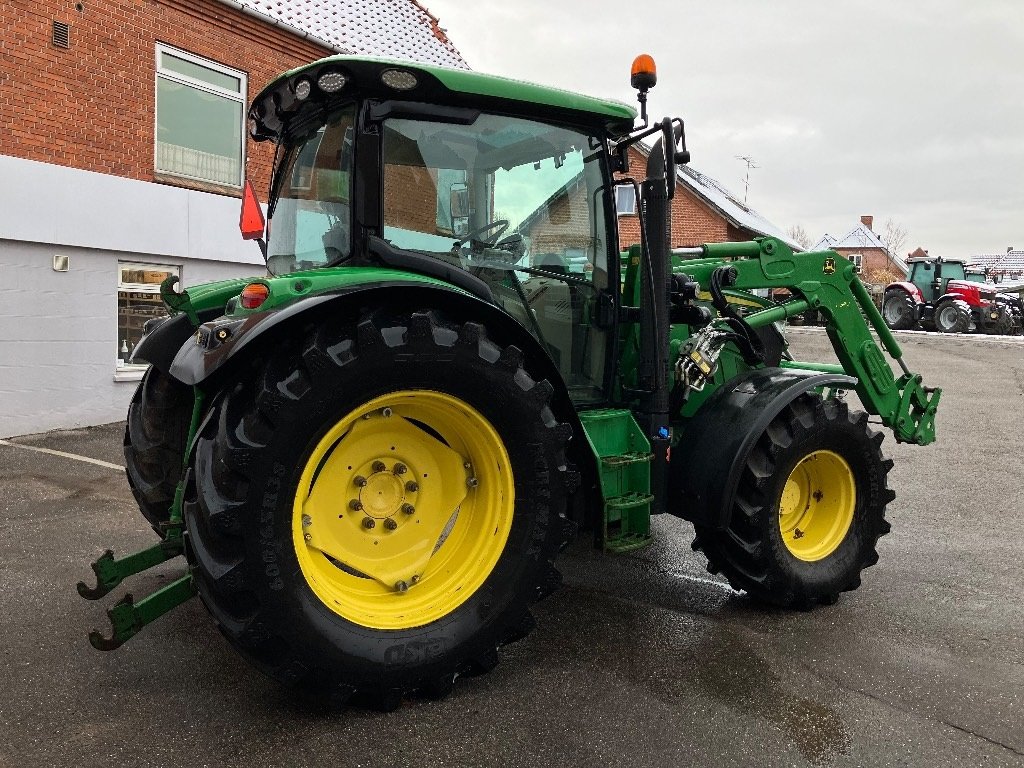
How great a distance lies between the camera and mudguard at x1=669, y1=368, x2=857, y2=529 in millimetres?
3512

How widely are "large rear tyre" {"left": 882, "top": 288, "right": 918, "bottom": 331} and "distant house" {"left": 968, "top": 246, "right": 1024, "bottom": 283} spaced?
3193 cm

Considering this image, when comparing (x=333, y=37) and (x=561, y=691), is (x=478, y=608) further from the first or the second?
(x=333, y=37)

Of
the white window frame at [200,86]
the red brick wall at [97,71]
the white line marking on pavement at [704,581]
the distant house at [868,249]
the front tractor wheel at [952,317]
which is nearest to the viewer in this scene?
the white line marking on pavement at [704,581]

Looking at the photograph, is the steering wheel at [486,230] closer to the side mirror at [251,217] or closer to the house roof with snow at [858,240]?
the side mirror at [251,217]

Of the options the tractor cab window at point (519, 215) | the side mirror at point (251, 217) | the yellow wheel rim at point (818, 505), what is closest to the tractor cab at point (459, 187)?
the tractor cab window at point (519, 215)

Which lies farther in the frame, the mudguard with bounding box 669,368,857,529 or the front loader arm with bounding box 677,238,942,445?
the front loader arm with bounding box 677,238,942,445

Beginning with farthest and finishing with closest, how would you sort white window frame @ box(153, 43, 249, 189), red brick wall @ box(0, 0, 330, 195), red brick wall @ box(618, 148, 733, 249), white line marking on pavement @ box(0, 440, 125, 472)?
1. red brick wall @ box(618, 148, 733, 249)
2. white window frame @ box(153, 43, 249, 189)
3. red brick wall @ box(0, 0, 330, 195)
4. white line marking on pavement @ box(0, 440, 125, 472)

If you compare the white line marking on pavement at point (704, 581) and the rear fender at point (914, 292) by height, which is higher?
the rear fender at point (914, 292)

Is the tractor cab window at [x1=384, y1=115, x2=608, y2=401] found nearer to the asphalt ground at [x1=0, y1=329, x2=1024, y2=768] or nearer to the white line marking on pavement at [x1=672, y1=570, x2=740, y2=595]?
the asphalt ground at [x1=0, y1=329, x2=1024, y2=768]

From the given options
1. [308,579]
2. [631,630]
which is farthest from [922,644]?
[308,579]

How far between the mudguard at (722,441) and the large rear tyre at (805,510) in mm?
89

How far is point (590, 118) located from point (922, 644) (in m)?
2.62

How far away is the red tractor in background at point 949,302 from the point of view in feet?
76.2

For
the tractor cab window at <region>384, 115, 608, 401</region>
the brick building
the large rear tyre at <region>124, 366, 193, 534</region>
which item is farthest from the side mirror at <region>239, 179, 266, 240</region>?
the brick building
